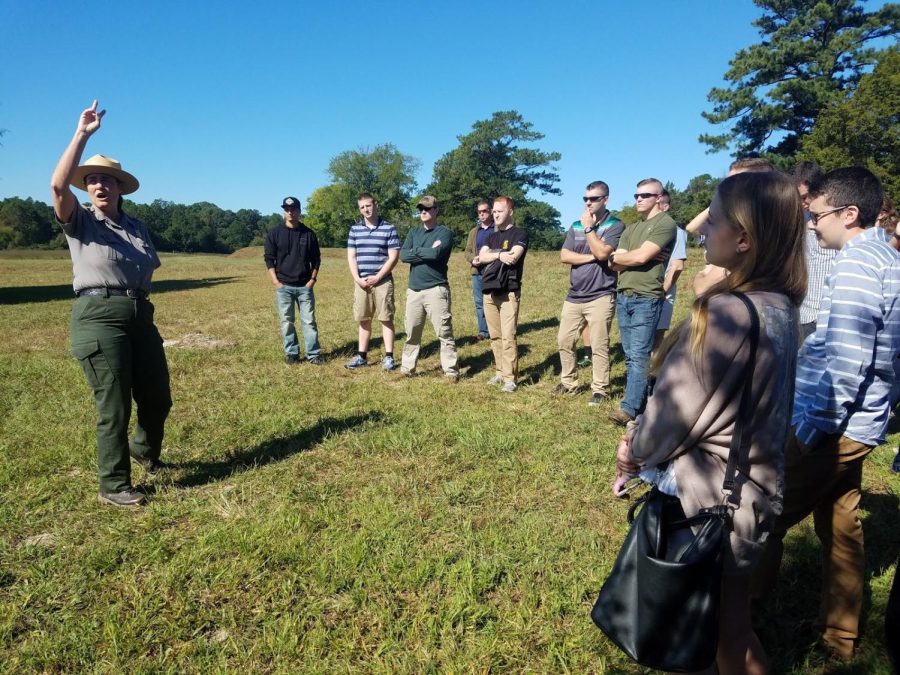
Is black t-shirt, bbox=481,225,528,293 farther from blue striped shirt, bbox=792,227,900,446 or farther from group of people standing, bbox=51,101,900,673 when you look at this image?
blue striped shirt, bbox=792,227,900,446

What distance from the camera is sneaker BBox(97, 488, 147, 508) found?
3.77 metres

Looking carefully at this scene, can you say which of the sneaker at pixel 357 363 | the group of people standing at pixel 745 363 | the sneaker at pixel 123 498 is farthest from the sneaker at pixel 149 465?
the sneaker at pixel 357 363

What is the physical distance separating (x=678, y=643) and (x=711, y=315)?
0.96 meters

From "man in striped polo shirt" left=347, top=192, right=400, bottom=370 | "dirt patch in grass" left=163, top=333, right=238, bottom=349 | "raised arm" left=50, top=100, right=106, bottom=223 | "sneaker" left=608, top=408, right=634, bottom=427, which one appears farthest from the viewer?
"dirt patch in grass" left=163, top=333, right=238, bottom=349

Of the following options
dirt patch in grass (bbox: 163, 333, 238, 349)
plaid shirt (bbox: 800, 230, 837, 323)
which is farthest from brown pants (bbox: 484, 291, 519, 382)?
dirt patch in grass (bbox: 163, 333, 238, 349)

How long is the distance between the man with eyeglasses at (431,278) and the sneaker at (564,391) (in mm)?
1332

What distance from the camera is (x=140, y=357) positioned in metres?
3.87

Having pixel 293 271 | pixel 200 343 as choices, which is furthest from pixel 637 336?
pixel 200 343

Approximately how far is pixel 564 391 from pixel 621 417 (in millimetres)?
1019

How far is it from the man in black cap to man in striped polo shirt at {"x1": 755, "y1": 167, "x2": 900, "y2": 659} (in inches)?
262

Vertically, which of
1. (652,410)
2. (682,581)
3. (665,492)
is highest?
(652,410)

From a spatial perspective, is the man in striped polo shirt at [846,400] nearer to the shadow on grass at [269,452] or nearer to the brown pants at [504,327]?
the shadow on grass at [269,452]

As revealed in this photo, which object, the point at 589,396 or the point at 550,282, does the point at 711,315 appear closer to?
the point at 589,396

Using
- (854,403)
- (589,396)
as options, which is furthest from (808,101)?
(854,403)
